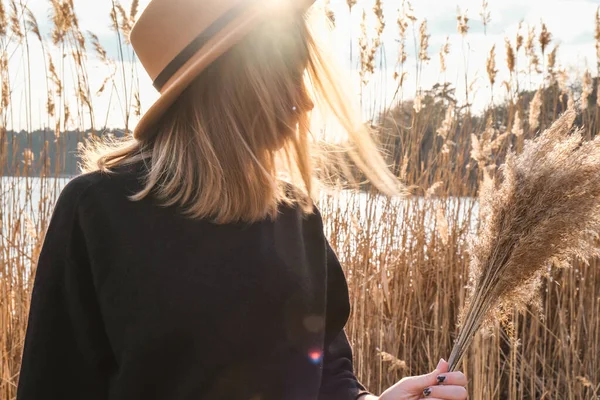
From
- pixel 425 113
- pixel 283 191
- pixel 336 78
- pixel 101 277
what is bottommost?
pixel 101 277

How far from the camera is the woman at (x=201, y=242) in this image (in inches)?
39.3

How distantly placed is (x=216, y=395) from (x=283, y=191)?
419mm

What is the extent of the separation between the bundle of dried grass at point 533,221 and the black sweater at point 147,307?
334mm

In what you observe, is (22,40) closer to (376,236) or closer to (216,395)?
(376,236)

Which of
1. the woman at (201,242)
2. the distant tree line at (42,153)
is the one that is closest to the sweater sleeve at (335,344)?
the woman at (201,242)

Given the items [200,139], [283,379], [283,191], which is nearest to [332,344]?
[283,379]

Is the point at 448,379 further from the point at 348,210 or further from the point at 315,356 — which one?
the point at 348,210

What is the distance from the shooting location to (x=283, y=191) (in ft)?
4.15

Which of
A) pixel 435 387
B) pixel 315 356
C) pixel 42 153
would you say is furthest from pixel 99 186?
pixel 42 153

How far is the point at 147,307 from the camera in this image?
39.2 inches

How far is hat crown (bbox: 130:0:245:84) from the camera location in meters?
1.10

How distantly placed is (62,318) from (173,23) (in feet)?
1.75

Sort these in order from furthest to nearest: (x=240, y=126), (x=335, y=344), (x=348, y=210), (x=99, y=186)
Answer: (x=348, y=210) → (x=335, y=344) → (x=240, y=126) → (x=99, y=186)

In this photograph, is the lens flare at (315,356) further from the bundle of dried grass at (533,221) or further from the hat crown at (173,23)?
the hat crown at (173,23)
